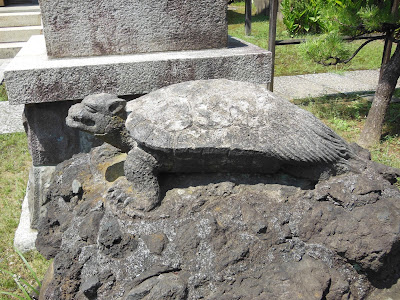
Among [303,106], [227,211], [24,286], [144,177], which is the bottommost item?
[24,286]

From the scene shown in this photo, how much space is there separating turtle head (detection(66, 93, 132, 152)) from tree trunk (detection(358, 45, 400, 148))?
281 centimetres

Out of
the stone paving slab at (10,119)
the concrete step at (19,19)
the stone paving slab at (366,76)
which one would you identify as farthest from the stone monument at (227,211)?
the concrete step at (19,19)

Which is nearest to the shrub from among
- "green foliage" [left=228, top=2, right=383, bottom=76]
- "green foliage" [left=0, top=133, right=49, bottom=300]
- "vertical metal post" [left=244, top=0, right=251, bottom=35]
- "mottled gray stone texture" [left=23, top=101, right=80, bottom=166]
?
Result: "green foliage" [left=228, top=2, right=383, bottom=76]

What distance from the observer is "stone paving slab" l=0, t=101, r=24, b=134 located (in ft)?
14.5

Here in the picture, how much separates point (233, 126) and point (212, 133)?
0.32 feet

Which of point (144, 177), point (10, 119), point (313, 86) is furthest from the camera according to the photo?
point (313, 86)

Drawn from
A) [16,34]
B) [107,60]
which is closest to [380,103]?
[107,60]

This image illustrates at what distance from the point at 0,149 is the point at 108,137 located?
263 cm

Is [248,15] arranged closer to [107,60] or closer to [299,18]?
[299,18]

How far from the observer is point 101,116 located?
1.83 meters

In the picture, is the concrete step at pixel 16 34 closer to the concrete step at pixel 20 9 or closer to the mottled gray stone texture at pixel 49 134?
the concrete step at pixel 20 9

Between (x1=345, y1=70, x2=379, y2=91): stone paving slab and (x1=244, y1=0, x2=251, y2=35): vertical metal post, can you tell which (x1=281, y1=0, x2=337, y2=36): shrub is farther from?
(x1=345, y1=70, x2=379, y2=91): stone paving slab

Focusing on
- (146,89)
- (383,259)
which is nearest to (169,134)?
(146,89)

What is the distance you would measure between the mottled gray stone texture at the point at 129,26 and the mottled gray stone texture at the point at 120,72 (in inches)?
2.7
